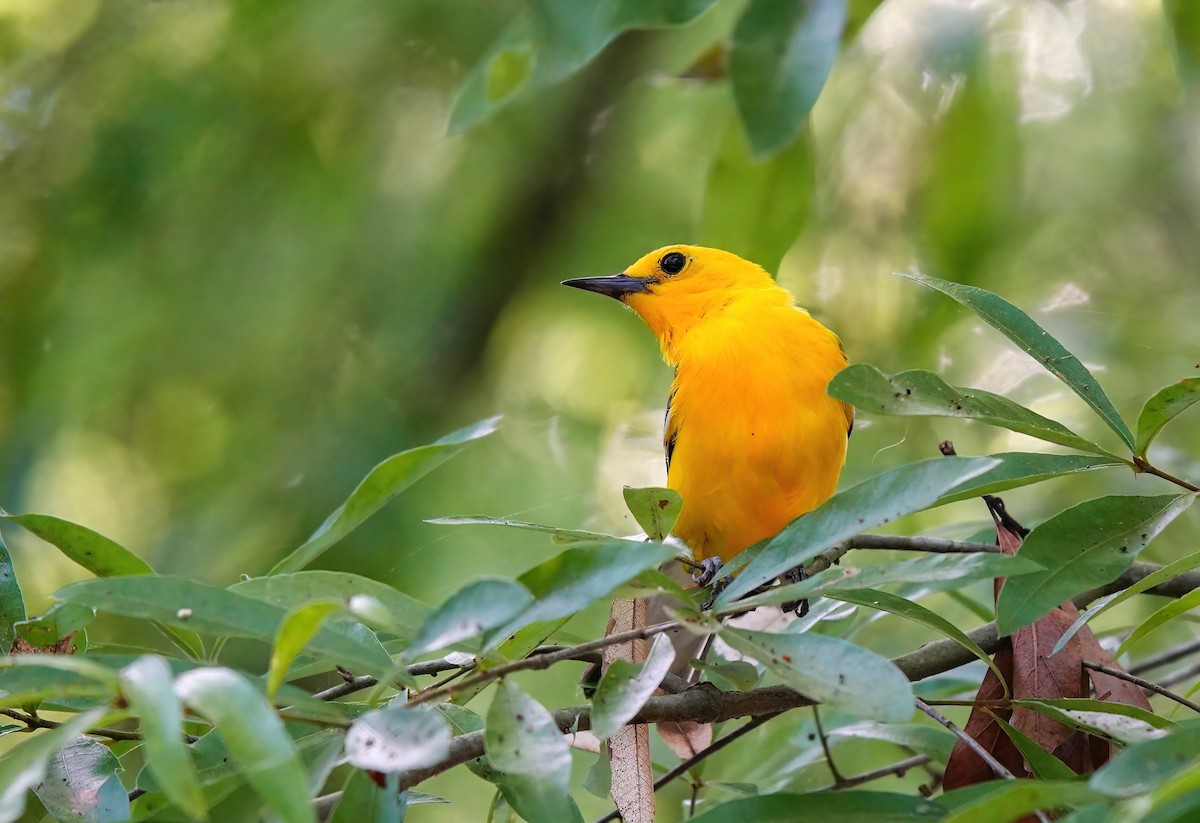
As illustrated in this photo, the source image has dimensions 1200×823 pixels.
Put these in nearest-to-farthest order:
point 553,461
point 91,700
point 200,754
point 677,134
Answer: point 200,754 → point 91,700 → point 553,461 → point 677,134

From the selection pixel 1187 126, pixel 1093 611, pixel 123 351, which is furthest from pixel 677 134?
pixel 1093 611

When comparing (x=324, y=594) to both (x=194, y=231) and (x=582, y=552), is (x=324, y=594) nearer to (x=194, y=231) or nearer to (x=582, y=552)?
(x=582, y=552)

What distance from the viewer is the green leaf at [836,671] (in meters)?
1.39

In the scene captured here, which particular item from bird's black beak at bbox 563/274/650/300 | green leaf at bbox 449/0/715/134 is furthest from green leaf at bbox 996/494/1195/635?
bird's black beak at bbox 563/274/650/300

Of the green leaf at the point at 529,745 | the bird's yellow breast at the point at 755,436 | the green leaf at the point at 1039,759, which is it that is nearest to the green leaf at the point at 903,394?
the green leaf at the point at 1039,759

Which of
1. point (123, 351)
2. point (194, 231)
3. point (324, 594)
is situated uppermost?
point (324, 594)

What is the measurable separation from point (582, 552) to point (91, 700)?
39.6 inches

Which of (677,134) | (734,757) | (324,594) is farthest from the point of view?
(677,134)

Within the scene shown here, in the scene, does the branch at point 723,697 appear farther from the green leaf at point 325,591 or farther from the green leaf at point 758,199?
the green leaf at point 758,199

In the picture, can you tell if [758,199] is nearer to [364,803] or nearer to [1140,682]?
[1140,682]

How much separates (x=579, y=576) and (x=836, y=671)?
0.34 meters

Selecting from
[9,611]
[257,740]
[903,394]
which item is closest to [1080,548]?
[903,394]

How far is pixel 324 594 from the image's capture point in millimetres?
1664

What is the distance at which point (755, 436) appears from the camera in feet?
10.4
